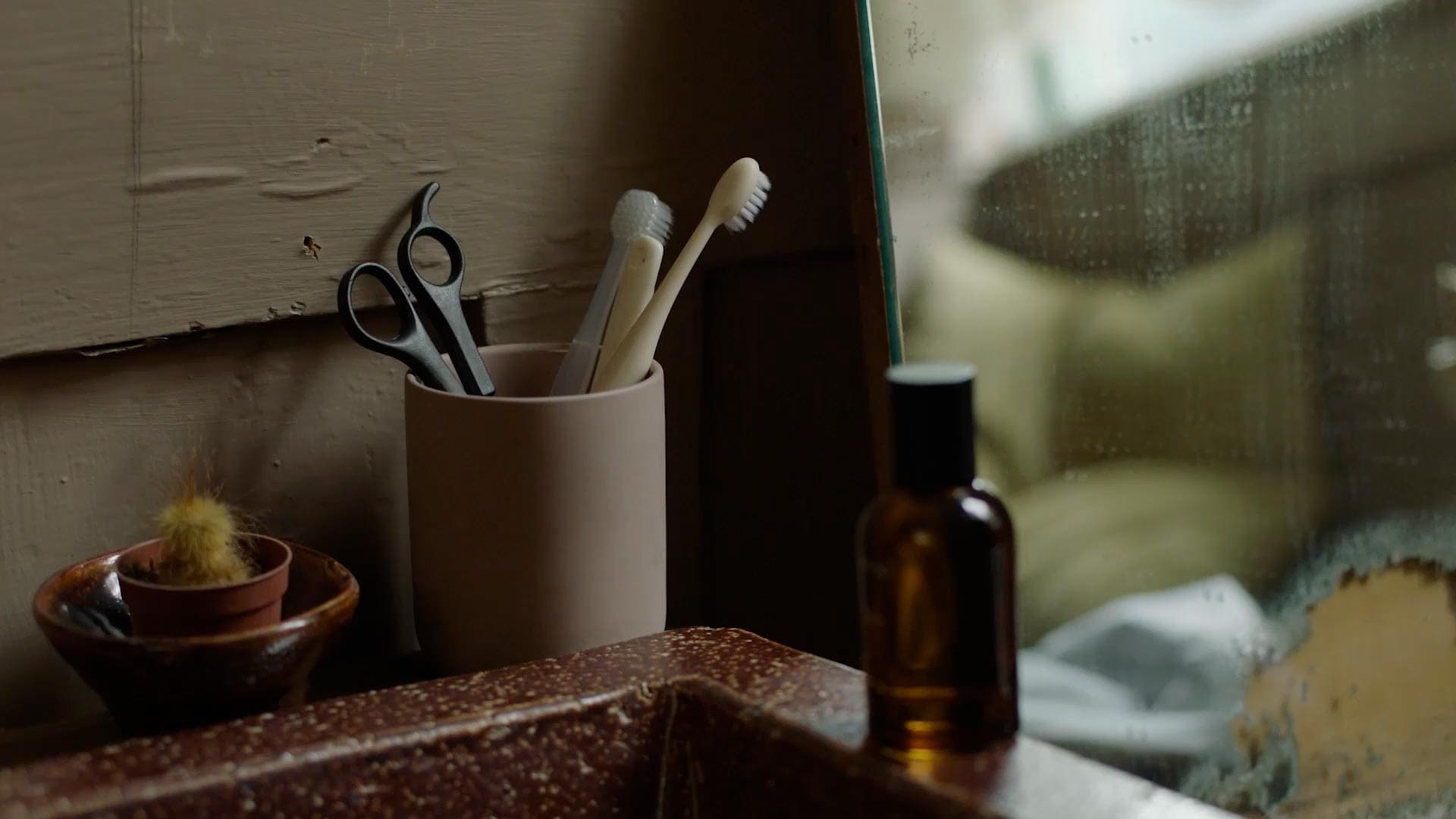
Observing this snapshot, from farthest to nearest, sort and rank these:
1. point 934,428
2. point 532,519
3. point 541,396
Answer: point 541,396 → point 532,519 → point 934,428

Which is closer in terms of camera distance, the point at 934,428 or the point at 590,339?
the point at 934,428

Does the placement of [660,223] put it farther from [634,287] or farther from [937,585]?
[937,585]

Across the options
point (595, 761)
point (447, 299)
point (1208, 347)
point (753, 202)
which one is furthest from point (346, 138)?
point (1208, 347)

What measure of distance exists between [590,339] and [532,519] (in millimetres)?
124

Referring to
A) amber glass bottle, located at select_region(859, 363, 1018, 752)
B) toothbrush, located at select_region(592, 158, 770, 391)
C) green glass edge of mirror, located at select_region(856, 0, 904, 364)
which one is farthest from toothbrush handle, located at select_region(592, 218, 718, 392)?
amber glass bottle, located at select_region(859, 363, 1018, 752)

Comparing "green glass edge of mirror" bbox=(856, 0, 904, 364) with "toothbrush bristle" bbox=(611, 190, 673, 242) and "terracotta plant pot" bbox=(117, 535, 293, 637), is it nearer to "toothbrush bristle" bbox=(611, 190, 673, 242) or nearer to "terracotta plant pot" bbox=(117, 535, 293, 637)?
"toothbrush bristle" bbox=(611, 190, 673, 242)

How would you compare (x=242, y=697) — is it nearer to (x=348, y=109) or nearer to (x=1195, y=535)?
(x=348, y=109)

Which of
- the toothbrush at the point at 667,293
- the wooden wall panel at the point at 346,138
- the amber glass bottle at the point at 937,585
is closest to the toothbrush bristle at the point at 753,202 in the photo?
the toothbrush at the point at 667,293

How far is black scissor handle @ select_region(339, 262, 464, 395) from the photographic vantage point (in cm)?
76

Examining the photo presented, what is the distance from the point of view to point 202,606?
0.66 metres

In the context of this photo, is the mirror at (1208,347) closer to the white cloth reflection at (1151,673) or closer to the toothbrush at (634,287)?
the white cloth reflection at (1151,673)

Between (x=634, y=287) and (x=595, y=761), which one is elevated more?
(x=634, y=287)

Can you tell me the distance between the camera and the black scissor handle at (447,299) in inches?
31.3

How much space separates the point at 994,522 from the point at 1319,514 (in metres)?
0.28
